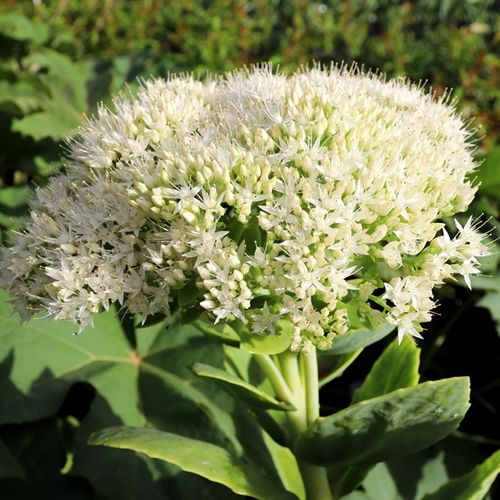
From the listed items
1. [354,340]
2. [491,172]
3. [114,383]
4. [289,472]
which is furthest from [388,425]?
[491,172]

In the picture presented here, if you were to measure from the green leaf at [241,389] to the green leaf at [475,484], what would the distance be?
290mm

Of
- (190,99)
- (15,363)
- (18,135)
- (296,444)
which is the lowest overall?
(296,444)

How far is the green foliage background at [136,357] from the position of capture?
53.5 inches

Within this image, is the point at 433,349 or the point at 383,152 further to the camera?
the point at 433,349

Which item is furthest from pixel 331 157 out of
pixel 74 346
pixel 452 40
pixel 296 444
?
pixel 452 40

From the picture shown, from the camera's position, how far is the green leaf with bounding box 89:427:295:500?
3.14 feet

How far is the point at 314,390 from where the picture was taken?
1125 millimetres

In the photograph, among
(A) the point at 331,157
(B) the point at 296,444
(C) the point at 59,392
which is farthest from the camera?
(C) the point at 59,392

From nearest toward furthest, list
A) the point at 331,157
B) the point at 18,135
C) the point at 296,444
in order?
the point at 331,157 < the point at 296,444 < the point at 18,135

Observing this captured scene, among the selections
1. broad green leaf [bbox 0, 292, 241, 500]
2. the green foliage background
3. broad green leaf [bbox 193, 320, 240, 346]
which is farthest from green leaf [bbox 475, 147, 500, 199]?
broad green leaf [bbox 193, 320, 240, 346]

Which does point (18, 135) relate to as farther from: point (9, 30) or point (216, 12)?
point (216, 12)

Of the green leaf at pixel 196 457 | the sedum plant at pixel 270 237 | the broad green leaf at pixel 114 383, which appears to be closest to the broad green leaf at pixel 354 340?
the sedum plant at pixel 270 237

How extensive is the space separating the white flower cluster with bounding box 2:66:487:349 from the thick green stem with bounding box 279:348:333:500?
0.17m

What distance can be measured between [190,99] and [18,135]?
113 cm
